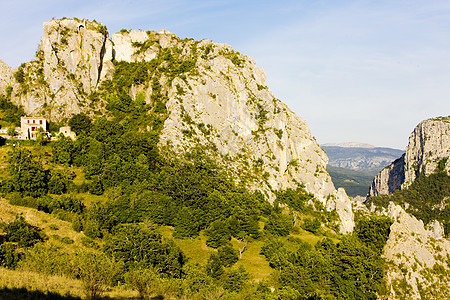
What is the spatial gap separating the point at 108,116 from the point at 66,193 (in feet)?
106

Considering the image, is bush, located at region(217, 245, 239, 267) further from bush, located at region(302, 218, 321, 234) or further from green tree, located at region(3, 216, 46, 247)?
bush, located at region(302, 218, 321, 234)

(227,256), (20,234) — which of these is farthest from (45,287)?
(227,256)

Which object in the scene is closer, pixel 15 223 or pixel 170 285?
pixel 170 285

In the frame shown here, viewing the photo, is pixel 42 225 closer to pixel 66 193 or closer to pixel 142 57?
pixel 66 193

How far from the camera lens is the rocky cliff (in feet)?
297

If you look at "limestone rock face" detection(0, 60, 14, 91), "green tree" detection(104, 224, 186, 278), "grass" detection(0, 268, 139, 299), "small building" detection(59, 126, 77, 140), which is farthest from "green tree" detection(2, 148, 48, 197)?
"limestone rock face" detection(0, 60, 14, 91)

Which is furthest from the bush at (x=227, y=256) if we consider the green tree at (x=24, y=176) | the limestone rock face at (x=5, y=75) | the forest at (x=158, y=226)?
the limestone rock face at (x=5, y=75)

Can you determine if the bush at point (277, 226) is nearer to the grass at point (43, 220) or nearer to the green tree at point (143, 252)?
the green tree at point (143, 252)

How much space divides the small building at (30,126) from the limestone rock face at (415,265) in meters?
81.6

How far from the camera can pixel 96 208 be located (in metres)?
59.4

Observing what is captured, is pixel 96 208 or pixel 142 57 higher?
pixel 142 57

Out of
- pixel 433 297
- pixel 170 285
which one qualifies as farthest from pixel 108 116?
pixel 433 297

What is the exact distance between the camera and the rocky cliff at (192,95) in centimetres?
9062

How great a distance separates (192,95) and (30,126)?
141 feet
